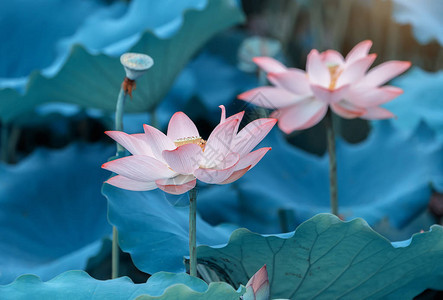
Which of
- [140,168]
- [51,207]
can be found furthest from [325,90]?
[51,207]

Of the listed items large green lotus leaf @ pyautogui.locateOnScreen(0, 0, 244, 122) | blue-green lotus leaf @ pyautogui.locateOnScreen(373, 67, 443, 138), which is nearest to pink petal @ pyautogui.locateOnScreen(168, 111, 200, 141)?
large green lotus leaf @ pyautogui.locateOnScreen(0, 0, 244, 122)

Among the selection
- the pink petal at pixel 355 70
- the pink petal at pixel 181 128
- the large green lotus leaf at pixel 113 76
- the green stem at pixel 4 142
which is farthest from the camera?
the green stem at pixel 4 142

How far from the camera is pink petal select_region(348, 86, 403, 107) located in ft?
3.11

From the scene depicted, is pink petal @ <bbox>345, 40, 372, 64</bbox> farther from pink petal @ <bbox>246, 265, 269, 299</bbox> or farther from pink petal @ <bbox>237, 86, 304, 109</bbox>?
pink petal @ <bbox>246, 265, 269, 299</bbox>

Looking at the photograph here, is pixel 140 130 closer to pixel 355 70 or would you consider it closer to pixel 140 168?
pixel 355 70

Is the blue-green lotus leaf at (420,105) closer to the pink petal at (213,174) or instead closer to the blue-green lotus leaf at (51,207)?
the blue-green lotus leaf at (51,207)

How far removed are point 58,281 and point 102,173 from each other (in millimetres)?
666

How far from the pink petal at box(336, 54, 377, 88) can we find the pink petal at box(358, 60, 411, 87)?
14 millimetres

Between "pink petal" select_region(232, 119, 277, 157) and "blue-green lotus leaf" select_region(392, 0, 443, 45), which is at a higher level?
"blue-green lotus leaf" select_region(392, 0, 443, 45)

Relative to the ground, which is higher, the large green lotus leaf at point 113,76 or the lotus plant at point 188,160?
the large green lotus leaf at point 113,76

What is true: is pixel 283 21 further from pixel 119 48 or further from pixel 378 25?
pixel 119 48

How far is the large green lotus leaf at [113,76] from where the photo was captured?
1.14 meters

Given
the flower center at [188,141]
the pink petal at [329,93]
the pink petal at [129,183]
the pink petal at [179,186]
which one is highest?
the pink petal at [329,93]

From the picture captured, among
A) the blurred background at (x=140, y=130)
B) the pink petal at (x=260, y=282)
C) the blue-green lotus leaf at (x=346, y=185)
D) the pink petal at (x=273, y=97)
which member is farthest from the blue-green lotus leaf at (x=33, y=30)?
the pink petal at (x=260, y=282)
